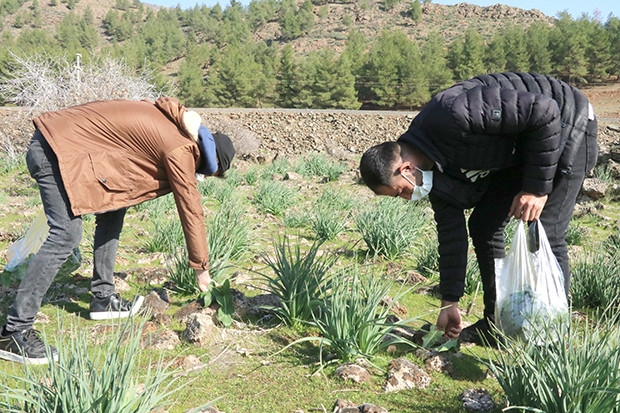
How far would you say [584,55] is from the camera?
3297 cm

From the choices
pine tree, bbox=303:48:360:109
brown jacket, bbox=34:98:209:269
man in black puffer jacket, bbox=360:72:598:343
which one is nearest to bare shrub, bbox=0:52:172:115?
brown jacket, bbox=34:98:209:269

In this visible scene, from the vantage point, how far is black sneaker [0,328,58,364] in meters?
2.64

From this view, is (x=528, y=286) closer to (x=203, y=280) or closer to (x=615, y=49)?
(x=203, y=280)

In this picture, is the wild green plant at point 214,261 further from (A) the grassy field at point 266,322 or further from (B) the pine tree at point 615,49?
(B) the pine tree at point 615,49

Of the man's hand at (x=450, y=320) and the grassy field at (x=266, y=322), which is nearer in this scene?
the grassy field at (x=266, y=322)

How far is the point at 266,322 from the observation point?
3.18 m

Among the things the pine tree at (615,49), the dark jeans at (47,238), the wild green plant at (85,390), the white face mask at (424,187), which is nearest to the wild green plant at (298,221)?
the dark jeans at (47,238)

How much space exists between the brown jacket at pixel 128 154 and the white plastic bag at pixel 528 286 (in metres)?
1.48

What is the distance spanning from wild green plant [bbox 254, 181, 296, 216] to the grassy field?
0.01m

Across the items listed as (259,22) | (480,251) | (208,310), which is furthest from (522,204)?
(259,22)

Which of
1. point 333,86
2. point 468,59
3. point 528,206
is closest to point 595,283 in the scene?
point 528,206

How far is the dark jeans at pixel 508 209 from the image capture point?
267cm

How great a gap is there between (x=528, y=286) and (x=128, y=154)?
202cm

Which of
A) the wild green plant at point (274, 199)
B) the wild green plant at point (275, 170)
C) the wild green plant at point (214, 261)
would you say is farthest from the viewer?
the wild green plant at point (275, 170)
